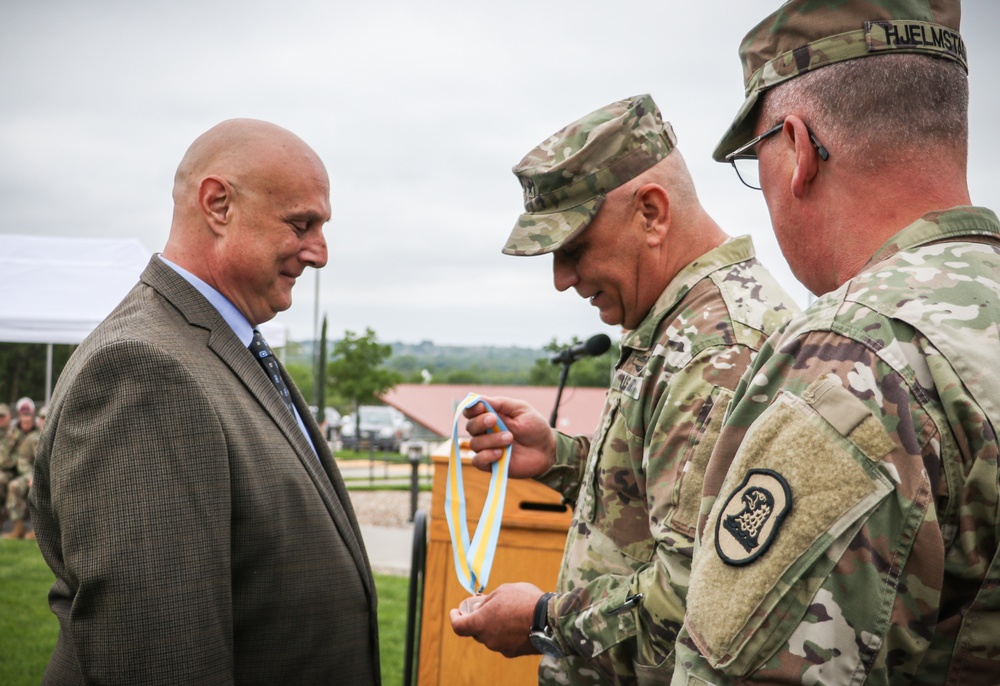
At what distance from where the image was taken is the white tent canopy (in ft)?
36.4

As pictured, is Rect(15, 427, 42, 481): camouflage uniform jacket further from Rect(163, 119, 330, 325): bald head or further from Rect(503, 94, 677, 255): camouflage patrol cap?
Rect(503, 94, 677, 255): camouflage patrol cap

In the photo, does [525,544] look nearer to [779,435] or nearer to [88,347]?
[88,347]

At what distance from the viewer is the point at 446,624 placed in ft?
12.4

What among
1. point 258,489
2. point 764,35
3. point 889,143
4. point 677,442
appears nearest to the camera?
point 889,143

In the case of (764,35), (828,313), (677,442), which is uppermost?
(764,35)

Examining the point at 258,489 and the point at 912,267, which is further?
the point at 258,489

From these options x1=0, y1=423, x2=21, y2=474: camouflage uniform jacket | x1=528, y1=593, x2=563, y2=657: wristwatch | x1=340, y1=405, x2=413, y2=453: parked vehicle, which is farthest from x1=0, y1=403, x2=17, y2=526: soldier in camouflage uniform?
x1=340, y1=405, x2=413, y2=453: parked vehicle

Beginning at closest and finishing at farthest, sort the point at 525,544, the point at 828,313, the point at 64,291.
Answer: the point at 828,313
the point at 525,544
the point at 64,291

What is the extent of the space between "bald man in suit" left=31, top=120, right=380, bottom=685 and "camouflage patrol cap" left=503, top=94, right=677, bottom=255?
2.43ft

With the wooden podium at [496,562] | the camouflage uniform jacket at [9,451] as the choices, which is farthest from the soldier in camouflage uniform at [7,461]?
the wooden podium at [496,562]

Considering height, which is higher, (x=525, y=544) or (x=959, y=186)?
(x=959, y=186)

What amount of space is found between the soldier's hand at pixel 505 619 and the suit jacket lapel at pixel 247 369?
1.24ft

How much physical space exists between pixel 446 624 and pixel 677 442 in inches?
86.0

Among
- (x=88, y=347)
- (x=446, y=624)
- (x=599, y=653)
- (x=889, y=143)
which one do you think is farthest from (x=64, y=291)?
(x=889, y=143)
